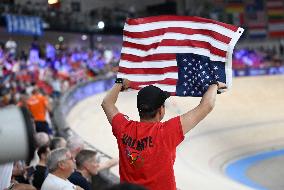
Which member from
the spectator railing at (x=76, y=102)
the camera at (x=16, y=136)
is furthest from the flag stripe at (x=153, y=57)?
the camera at (x=16, y=136)

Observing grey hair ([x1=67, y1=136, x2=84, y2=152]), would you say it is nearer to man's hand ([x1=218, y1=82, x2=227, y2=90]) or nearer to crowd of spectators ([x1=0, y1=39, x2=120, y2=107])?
man's hand ([x1=218, y1=82, x2=227, y2=90])

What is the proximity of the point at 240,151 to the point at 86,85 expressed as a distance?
267 inches

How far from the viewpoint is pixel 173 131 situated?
9.64ft

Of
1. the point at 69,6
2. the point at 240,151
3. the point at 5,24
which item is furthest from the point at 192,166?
the point at 69,6

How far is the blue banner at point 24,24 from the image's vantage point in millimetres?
24484

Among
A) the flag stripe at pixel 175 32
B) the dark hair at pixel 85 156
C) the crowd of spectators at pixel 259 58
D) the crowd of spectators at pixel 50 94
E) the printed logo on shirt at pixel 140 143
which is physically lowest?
the crowd of spectators at pixel 259 58

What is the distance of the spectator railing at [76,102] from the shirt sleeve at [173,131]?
213cm

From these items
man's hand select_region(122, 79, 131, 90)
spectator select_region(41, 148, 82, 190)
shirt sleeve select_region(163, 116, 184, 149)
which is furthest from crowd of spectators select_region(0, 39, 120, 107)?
shirt sleeve select_region(163, 116, 184, 149)

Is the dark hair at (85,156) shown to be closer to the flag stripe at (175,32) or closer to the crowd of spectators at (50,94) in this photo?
the crowd of spectators at (50,94)

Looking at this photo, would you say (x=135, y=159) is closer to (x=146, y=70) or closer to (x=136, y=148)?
(x=136, y=148)

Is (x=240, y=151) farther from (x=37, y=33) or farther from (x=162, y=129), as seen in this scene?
(x=37, y=33)

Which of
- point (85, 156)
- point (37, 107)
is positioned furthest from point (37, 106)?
point (85, 156)

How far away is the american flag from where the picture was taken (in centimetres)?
382

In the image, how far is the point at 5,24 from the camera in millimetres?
24562
